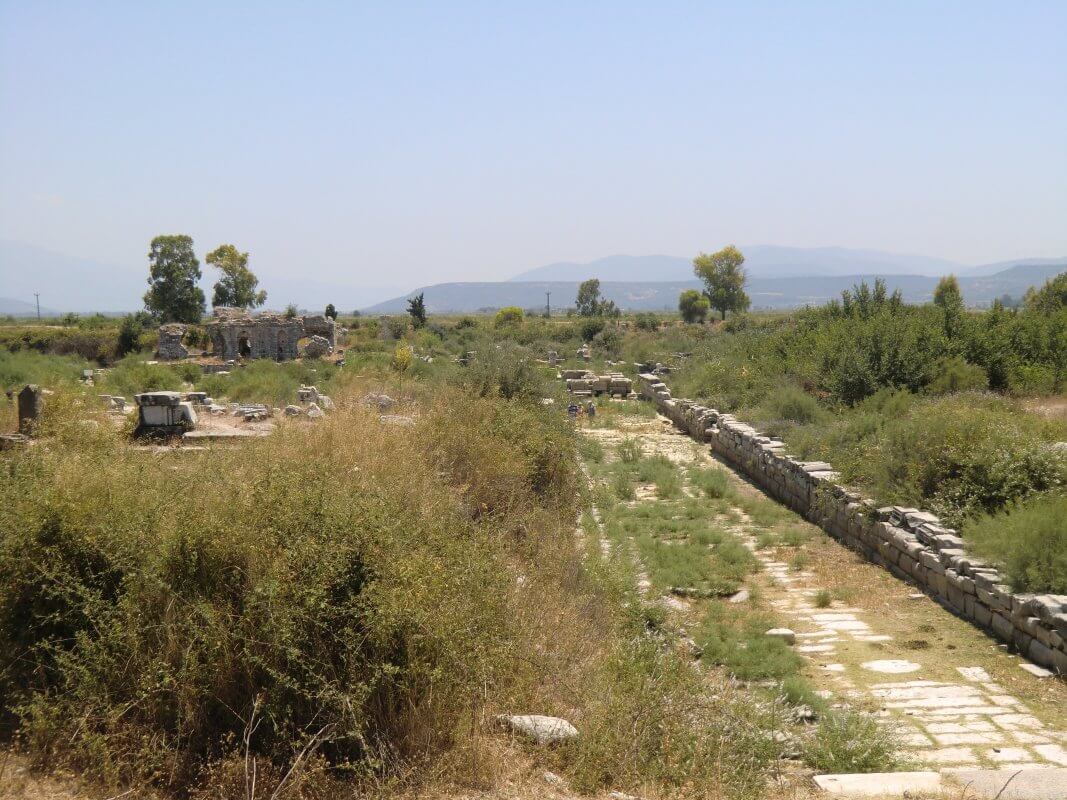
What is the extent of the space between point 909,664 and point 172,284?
190ft

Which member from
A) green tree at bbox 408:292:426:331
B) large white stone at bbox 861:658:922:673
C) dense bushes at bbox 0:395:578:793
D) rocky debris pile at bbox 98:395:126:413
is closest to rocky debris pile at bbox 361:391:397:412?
rocky debris pile at bbox 98:395:126:413

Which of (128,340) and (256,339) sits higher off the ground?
(128,340)

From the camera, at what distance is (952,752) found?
5449mm

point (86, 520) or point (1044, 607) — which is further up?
point (86, 520)

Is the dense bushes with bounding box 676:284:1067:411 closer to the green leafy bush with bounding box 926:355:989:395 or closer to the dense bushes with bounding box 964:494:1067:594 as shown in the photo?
the green leafy bush with bounding box 926:355:989:395

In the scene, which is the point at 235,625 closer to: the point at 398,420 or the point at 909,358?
the point at 398,420

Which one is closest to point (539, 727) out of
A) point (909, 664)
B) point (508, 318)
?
point (909, 664)

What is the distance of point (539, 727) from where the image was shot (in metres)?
4.63

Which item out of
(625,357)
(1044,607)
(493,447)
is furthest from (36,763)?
(625,357)

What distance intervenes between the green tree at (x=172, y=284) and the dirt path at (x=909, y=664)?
176ft

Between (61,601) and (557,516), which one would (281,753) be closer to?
(61,601)

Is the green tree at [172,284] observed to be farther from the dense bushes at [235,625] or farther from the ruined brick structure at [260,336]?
the dense bushes at [235,625]

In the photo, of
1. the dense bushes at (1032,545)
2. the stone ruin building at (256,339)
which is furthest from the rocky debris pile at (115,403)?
the stone ruin building at (256,339)

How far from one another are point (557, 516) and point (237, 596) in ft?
17.1
